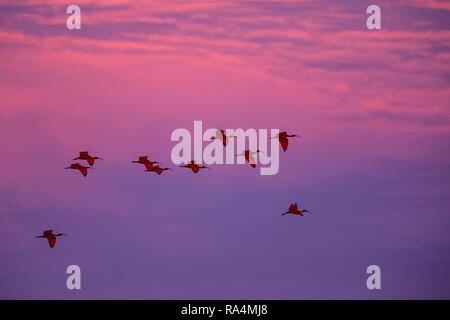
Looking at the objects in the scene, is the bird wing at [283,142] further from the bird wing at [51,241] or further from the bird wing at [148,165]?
the bird wing at [51,241]

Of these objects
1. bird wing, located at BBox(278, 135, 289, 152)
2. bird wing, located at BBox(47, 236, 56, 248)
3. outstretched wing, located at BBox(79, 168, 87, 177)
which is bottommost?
bird wing, located at BBox(47, 236, 56, 248)

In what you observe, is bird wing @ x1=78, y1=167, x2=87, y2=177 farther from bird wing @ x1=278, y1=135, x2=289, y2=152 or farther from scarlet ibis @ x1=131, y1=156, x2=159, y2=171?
bird wing @ x1=278, y1=135, x2=289, y2=152

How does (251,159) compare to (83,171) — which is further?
(83,171)

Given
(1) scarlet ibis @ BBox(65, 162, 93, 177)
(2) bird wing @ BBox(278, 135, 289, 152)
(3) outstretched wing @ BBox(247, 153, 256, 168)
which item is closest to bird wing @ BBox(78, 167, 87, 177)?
(1) scarlet ibis @ BBox(65, 162, 93, 177)

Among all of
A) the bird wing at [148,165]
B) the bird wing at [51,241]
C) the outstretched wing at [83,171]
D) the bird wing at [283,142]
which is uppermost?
the bird wing at [283,142]

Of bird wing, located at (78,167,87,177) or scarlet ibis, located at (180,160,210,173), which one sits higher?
scarlet ibis, located at (180,160,210,173)

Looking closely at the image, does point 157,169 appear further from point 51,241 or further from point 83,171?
point 51,241

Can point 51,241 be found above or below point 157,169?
below

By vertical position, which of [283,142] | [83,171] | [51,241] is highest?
[283,142]

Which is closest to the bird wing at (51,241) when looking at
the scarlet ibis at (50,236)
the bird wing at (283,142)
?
A: the scarlet ibis at (50,236)

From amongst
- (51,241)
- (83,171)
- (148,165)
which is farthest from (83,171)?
(51,241)
